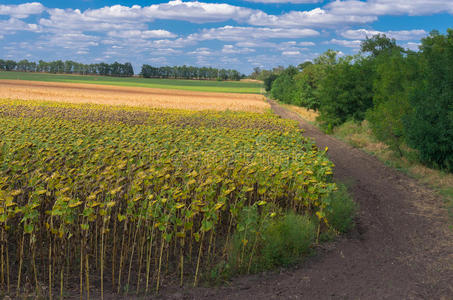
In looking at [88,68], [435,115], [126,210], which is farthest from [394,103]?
[88,68]

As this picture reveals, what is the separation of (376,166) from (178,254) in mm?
11188

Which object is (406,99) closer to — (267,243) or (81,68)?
(267,243)

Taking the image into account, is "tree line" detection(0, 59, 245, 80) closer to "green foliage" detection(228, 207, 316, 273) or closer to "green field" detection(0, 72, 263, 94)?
"green field" detection(0, 72, 263, 94)

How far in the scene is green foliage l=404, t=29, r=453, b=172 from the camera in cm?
1264

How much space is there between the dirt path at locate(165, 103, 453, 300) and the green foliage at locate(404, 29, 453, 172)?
8.27ft

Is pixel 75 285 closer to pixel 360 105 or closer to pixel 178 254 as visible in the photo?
pixel 178 254

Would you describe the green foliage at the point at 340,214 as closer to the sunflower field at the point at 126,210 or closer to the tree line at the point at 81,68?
the sunflower field at the point at 126,210

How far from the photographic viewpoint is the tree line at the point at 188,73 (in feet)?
521

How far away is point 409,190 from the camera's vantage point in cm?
1225

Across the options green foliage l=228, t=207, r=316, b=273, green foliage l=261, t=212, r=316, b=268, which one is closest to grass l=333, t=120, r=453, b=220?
green foliage l=261, t=212, r=316, b=268

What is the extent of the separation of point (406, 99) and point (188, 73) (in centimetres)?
16469

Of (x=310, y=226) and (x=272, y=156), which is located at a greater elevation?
(x=272, y=156)

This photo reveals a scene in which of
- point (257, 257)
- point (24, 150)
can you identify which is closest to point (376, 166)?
point (257, 257)

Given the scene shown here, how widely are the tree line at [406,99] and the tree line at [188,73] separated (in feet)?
457
